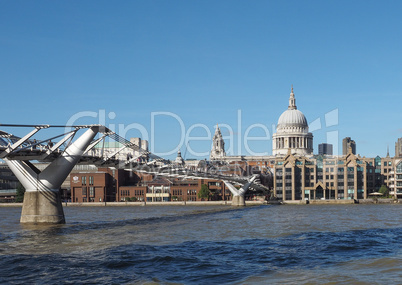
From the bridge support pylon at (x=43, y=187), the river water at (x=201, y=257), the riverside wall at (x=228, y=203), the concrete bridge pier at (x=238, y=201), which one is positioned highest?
the bridge support pylon at (x=43, y=187)

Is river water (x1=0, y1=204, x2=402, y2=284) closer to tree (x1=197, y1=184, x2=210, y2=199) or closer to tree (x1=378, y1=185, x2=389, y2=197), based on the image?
tree (x1=197, y1=184, x2=210, y2=199)

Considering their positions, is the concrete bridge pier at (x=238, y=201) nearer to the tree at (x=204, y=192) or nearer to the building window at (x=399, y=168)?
the tree at (x=204, y=192)

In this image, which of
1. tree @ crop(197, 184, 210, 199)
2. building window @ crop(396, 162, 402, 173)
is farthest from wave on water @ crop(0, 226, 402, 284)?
building window @ crop(396, 162, 402, 173)

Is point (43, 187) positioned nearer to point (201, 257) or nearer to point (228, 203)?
point (201, 257)

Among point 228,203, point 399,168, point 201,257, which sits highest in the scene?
point 399,168

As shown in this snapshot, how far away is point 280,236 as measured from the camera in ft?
119

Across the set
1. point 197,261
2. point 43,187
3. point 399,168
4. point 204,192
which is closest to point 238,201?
point 204,192

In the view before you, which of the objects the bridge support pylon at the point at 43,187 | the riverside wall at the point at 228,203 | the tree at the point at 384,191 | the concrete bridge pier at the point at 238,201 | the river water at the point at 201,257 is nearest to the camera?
the river water at the point at 201,257

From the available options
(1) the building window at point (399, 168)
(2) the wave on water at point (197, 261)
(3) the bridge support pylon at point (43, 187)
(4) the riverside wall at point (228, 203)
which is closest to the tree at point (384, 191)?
(1) the building window at point (399, 168)

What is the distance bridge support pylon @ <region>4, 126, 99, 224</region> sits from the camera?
149 ft

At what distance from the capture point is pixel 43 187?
45.6 meters

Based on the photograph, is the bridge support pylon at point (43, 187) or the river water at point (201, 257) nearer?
the river water at point (201, 257)

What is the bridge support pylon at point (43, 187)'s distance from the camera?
45.5 metres

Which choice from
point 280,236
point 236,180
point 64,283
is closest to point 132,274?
point 64,283
